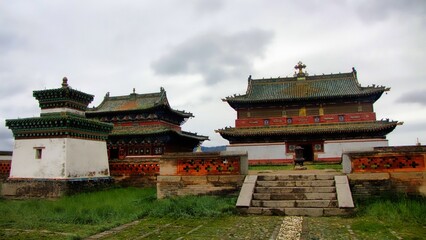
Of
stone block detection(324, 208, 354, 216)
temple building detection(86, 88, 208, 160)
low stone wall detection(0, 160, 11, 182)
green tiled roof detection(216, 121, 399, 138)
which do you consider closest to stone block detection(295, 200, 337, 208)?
stone block detection(324, 208, 354, 216)

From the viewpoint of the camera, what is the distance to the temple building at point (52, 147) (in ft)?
46.0

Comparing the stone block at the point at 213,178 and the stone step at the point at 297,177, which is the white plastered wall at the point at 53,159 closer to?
the stone block at the point at 213,178

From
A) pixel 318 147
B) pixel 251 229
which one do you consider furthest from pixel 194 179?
pixel 318 147

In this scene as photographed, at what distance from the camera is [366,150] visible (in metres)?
11.4

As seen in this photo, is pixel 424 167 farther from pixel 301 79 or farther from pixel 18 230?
pixel 301 79

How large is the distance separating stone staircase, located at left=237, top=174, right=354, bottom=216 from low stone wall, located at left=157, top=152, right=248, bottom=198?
0.65 meters

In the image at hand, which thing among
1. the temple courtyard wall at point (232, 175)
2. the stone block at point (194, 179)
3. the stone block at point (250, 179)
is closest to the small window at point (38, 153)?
the temple courtyard wall at point (232, 175)

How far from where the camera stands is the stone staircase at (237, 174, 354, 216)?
31.3 feet

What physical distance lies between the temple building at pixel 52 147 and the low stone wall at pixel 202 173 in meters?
4.53

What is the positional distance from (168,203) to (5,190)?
8589 millimetres

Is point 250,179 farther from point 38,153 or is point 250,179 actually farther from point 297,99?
point 297,99

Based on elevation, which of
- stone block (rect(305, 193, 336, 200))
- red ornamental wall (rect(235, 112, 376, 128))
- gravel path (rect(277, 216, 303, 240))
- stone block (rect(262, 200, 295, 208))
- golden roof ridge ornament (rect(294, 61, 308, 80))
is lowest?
gravel path (rect(277, 216, 303, 240))

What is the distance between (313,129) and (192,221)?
2267cm

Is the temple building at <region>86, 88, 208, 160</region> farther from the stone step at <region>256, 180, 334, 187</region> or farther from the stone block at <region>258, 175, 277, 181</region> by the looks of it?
the stone step at <region>256, 180, 334, 187</region>
